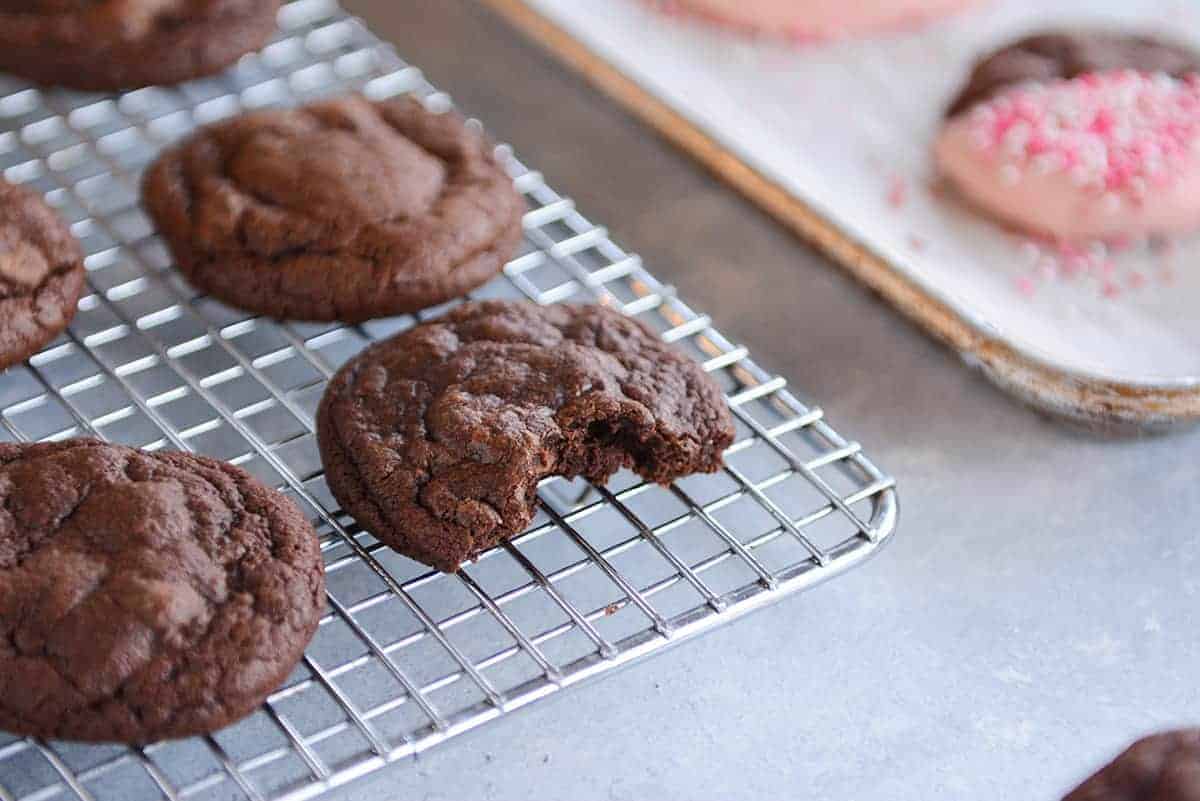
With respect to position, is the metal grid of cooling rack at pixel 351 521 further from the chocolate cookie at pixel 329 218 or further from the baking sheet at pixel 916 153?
the baking sheet at pixel 916 153

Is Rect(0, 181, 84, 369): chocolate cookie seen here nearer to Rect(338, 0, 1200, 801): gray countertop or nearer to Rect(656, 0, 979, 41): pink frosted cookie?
Rect(338, 0, 1200, 801): gray countertop

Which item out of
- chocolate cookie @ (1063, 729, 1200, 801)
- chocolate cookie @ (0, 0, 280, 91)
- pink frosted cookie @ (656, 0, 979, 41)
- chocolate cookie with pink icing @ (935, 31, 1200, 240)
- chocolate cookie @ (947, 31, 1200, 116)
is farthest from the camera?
pink frosted cookie @ (656, 0, 979, 41)

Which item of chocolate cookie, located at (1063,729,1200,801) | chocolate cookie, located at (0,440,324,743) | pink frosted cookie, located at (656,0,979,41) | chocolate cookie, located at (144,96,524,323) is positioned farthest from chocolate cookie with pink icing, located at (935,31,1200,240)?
chocolate cookie, located at (0,440,324,743)

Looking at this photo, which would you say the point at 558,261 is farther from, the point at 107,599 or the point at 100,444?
the point at 107,599

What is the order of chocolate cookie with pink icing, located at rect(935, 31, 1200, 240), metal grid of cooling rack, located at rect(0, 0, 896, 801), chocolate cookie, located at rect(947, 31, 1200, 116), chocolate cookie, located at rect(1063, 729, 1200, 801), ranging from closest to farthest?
chocolate cookie, located at rect(1063, 729, 1200, 801) → metal grid of cooling rack, located at rect(0, 0, 896, 801) → chocolate cookie with pink icing, located at rect(935, 31, 1200, 240) → chocolate cookie, located at rect(947, 31, 1200, 116)

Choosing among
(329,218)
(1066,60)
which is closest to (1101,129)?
(1066,60)

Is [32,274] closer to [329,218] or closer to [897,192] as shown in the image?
[329,218]
